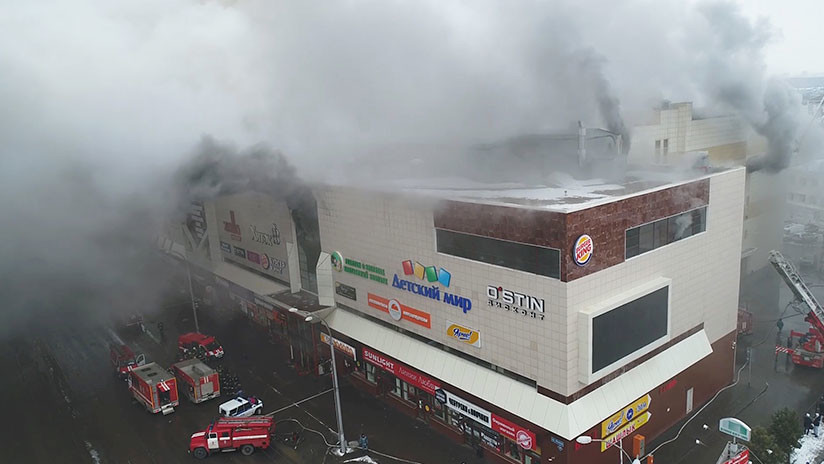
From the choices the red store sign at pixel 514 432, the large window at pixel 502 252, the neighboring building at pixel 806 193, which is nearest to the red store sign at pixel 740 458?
the red store sign at pixel 514 432

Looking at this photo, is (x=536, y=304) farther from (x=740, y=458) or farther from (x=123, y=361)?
(x=123, y=361)

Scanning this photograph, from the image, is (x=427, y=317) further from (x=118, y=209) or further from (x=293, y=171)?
(x=118, y=209)

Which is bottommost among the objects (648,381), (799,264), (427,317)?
(799,264)

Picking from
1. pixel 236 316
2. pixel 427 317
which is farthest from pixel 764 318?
pixel 236 316

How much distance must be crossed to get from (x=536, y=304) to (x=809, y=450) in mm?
11417

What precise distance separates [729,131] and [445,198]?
2467 centimetres

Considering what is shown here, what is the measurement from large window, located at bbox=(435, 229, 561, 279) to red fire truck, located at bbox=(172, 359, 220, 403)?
39.4ft

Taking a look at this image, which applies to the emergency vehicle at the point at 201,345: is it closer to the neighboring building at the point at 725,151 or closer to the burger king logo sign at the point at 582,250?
the burger king logo sign at the point at 582,250

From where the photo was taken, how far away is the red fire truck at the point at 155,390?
2294cm

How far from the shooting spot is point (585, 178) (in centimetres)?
2417

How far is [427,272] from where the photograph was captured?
20.1 meters

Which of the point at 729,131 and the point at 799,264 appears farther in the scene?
the point at 799,264

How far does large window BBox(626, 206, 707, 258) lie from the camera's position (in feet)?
58.2

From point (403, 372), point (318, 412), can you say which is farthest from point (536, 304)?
point (318, 412)
